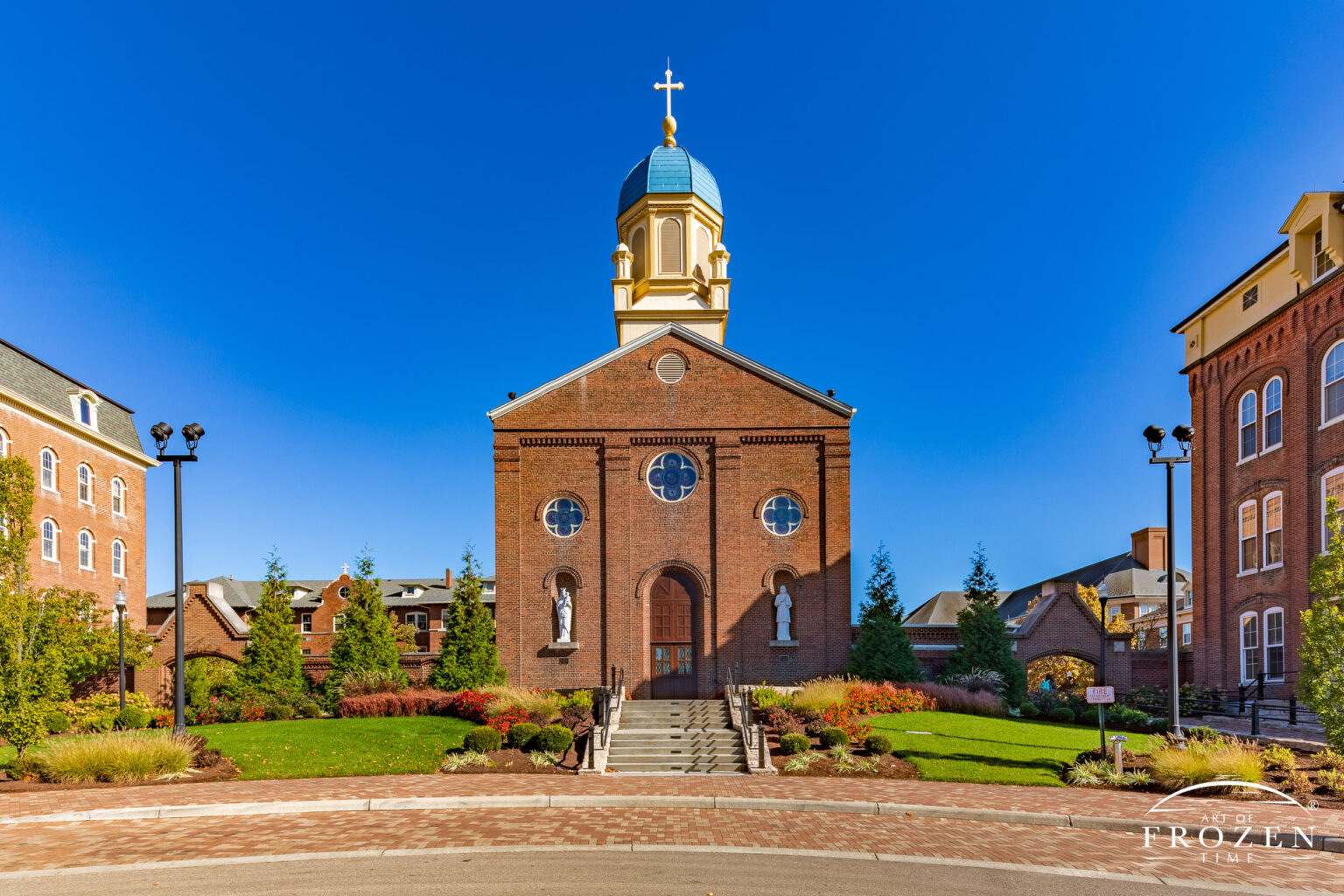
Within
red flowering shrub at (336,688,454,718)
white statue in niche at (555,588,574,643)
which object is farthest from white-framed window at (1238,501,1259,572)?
red flowering shrub at (336,688,454,718)

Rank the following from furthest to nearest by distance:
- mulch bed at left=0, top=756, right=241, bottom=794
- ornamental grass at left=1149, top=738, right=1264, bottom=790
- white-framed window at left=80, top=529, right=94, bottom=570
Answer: white-framed window at left=80, top=529, right=94, bottom=570, mulch bed at left=0, top=756, right=241, bottom=794, ornamental grass at left=1149, top=738, right=1264, bottom=790

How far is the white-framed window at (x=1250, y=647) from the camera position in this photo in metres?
28.3

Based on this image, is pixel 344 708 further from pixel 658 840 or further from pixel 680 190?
pixel 680 190

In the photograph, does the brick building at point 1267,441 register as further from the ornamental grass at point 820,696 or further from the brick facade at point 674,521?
the ornamental grass at point 820,696

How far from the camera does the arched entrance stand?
2942cm

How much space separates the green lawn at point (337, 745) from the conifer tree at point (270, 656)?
15.1ft

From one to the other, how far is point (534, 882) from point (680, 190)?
1166 inches

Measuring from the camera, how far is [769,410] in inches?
1201

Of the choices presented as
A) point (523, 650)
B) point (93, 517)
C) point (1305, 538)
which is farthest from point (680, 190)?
point (93, 517)

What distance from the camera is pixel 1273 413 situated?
28406mm

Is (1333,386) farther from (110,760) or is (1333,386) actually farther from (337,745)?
(110,760)

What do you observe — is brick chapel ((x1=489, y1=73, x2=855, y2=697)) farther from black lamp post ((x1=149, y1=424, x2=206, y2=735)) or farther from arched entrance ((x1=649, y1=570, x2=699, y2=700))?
black lamp post ((x1=149, y1=424, x2=206, y2=735))

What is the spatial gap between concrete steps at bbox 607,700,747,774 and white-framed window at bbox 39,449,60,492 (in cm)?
2242

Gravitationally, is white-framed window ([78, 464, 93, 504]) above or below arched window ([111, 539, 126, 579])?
above
